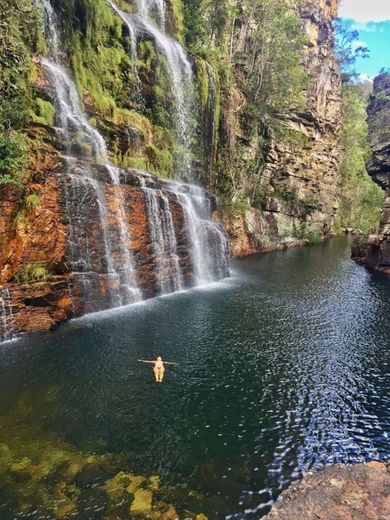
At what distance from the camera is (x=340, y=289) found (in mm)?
28547

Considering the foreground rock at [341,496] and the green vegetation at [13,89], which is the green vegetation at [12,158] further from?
the foreground rock at [341,496]

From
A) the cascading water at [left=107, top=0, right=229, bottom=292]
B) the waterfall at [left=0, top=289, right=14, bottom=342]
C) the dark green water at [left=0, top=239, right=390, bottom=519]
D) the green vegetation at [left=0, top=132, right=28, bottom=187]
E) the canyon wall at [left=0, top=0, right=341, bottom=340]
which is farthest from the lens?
the cascading water at [left=107, top=0, right=229, bottom=292]

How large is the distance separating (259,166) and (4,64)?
1475 inches

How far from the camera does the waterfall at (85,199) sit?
20.0 metres

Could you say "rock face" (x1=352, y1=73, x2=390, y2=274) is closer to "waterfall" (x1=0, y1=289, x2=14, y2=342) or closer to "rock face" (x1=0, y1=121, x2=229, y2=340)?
"rock face" (x1=0, y1=121, x2=229, y2=340)

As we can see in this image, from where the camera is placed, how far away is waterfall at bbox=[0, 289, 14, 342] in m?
16.4

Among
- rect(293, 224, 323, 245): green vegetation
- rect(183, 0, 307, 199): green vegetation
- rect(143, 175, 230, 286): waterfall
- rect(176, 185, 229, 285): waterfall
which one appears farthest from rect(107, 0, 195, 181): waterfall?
rect(293, 224, 323, 245): green vegetation

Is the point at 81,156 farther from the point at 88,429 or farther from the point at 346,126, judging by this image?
the point at 346,126

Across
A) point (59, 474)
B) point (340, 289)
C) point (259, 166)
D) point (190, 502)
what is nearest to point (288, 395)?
point (190, 502)

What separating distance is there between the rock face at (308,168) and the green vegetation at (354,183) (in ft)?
22.8

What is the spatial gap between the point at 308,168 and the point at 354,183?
23.7 m

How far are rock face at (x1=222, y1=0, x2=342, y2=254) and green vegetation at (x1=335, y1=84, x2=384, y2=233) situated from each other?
6946 mm

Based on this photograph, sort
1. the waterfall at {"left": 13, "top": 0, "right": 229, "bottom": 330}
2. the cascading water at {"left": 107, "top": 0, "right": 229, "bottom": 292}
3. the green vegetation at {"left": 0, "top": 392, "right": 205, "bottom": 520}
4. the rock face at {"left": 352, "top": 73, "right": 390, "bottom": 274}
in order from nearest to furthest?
1. the green vegetation at {"left": 0, "top": 392, "right": 205, "bottom": 520}
2. the waterfall at {"left": 13, "top": 0, "right": 229, "bottom": 330}
3. the cascading water at {"left": 107, "top": 0, "right": 229, "bottom": 292}
4. the rock face at {"left": 352, "top": 73, "right": 390, "bottom": 274}

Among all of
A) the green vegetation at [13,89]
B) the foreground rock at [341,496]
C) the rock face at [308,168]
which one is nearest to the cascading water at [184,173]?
the green vegetation at [13,89]
